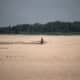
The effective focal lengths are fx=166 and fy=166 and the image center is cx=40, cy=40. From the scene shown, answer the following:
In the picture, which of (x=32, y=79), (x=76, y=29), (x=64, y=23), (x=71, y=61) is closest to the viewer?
(x=32, y=79)

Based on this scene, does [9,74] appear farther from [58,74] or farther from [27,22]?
[27,22]

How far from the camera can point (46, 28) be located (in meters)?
1.56

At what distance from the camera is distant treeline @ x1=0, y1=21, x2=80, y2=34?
1.47m

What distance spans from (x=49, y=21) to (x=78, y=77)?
4.37 ft

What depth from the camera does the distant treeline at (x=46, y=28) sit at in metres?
1.47

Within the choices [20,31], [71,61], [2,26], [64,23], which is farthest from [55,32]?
[71,61]

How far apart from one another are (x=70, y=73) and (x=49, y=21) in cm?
131

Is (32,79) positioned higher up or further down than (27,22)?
further down

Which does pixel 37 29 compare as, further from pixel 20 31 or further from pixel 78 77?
pixel 78 77

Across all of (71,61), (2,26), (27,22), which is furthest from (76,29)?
(71,61)

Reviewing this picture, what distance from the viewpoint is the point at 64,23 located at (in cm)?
158

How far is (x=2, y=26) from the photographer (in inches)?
60.0

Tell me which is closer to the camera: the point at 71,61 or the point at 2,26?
the point at 71,61

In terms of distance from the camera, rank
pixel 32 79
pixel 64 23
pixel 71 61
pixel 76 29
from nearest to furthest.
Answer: pixel 32 79, pixel 71 61, pixel 76 29, pixel 64 23
